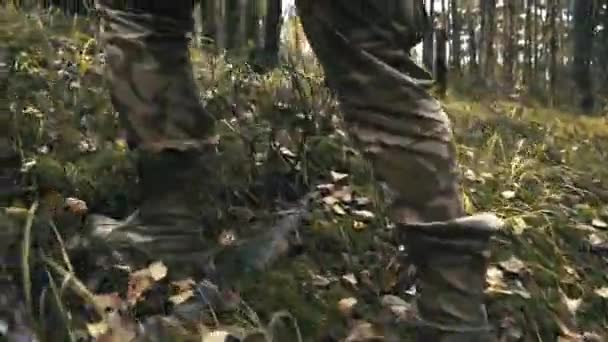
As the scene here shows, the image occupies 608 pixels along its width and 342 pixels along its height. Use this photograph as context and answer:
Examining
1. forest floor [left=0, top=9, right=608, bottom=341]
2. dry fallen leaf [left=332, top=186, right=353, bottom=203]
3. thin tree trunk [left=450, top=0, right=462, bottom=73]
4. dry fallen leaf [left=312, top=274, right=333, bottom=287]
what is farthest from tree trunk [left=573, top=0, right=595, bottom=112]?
dry fallen leaf [left=312, top=274, right=333, bottom=287]

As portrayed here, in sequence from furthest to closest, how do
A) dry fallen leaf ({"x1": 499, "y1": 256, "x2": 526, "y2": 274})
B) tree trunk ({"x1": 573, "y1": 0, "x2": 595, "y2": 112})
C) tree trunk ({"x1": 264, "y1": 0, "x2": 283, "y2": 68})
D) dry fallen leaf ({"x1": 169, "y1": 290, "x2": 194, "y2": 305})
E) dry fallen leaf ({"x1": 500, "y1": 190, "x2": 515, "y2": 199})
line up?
1. tree trunk ({"x1": 573, "y1": 0, "x2": 595, "y2": 112})
2. tree trunk ({"x1": 264, "y1": 0, "x2": 283, "y2": 68})
3. dry fallen leaf ({"x1": 500, "y1": 190, "x2": 515, "y2": 199})
4. dry fallen leaf ({"x1": 499, "y1": 256, "x2": 526, "y2": 274})
5. dry fallen leaf ({"x1": 169, "y1": 290, "x2": 194, "y2": 305})

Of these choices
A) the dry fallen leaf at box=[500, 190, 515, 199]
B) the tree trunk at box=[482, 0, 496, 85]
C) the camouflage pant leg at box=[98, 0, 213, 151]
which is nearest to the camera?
the camouflage pant leg at box=[98, 0, 213, 151]

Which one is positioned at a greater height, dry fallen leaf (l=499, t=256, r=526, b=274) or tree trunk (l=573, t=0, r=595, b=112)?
tree trunk (l=573, t=0, r=595, b=112)

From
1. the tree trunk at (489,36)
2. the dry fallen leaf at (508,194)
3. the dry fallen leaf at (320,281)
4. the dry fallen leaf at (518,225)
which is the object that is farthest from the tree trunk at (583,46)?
the dry fallen leaf at (320,281)

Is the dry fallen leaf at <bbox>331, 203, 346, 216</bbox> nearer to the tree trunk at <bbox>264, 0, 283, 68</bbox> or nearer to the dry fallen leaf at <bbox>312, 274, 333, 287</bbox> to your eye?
the dry fallen leaf at <bbox>312, 274, 333, 287</bbox>

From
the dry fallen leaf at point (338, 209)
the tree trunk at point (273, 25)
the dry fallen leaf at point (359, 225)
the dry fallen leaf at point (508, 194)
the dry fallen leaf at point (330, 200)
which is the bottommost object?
the dry fallen leaf at point (508, 194)

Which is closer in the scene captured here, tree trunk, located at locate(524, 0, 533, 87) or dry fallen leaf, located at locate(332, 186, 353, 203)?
dry fallen leaf, located at locate(332, 186, 353, 203)

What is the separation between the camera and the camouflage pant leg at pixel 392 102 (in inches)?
52.8

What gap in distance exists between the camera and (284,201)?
2.20 metres

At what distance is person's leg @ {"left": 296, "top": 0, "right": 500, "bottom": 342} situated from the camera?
133 centimetres

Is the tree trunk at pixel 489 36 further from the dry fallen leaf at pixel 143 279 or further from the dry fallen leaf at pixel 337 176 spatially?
the dry fallen leaf at pixel 143 279

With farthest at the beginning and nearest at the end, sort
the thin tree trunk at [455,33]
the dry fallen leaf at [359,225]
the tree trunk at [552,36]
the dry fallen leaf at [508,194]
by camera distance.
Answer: the tree trunk at [552,36], the thin tree trunk at [455,33], the dry fallen leaf at [508,194], the dry fallen leaf at [359,225]

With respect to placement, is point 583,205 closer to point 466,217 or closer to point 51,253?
point 466,217

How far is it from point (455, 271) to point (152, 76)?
732 millimetres
